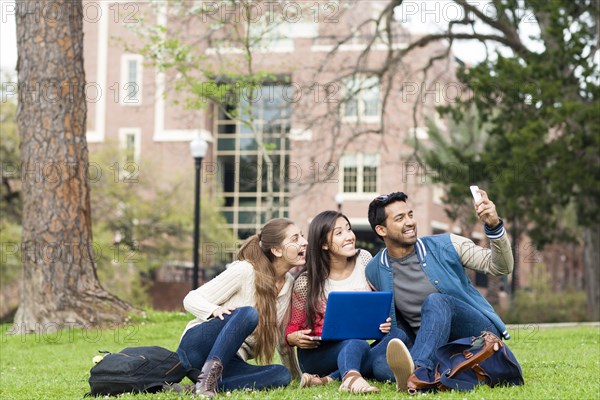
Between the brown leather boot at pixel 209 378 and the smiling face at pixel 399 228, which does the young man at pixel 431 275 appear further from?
the brown leather boot at pixel 209 378

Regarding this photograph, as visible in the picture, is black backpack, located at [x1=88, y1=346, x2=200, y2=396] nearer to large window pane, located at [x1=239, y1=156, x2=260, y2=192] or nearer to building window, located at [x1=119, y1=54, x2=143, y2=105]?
large window pane, located at [x1=239, y1=156, x2=260, y2=192]

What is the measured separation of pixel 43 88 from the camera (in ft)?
46.1

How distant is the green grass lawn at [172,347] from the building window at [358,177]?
25.3m

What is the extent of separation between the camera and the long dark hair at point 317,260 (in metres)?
6.89

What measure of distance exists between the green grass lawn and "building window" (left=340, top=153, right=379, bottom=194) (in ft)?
82.9

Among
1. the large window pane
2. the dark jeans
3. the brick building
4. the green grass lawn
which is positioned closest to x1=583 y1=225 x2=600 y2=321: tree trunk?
the green grass lawn

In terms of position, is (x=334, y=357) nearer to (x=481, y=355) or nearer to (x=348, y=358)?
(x=348, y=358)

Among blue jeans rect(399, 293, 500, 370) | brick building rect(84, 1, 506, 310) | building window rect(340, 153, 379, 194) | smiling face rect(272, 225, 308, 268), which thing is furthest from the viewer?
building window rect(340, 153, 379, 194)

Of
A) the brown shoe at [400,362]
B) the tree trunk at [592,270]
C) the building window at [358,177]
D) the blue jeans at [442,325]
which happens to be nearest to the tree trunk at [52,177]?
the blue jeans at [442,325]

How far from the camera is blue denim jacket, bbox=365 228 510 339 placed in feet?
21.9

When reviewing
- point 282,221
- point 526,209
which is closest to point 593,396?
point 282,221

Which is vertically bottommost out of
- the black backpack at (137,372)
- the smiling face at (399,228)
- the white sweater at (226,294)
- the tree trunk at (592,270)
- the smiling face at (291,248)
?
the tree trunk at (592,270)

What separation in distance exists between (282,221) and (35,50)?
8315 mm

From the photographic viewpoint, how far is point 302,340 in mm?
6801
